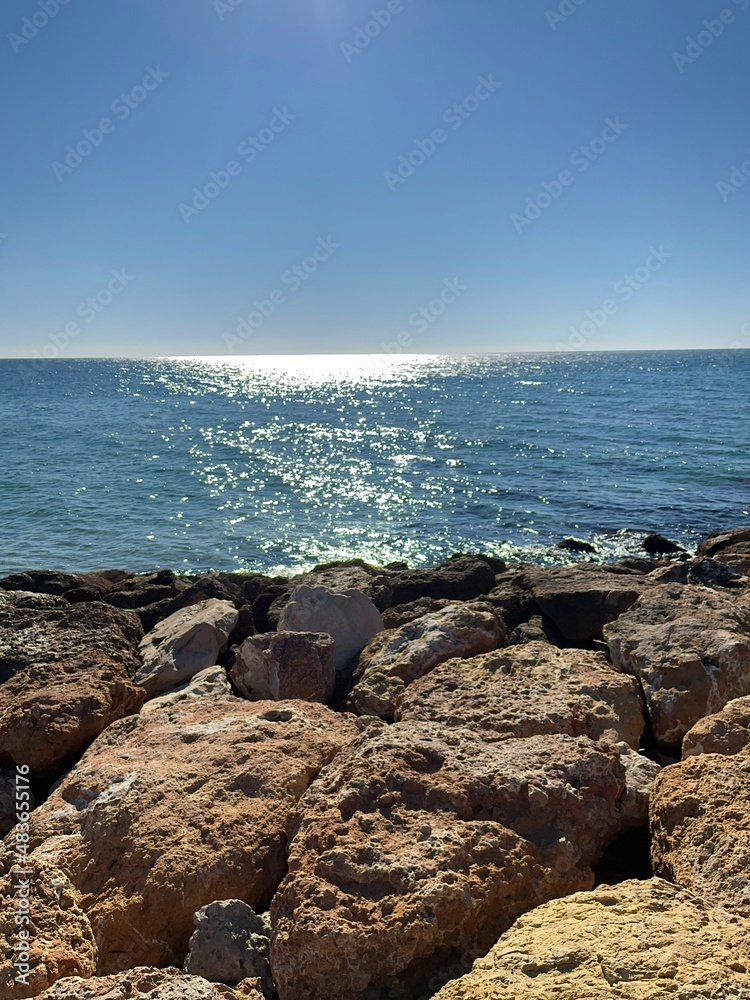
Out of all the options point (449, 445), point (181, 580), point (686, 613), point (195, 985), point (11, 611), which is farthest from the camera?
point (449, 445)

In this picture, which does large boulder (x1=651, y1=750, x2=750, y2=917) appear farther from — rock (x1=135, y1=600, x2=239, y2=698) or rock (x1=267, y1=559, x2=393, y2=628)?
rock (x1=267, y1=559, x2=393, y2=628)

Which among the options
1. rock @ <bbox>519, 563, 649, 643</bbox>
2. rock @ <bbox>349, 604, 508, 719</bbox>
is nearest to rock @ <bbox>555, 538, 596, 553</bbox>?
rock @ <bbox>519, 563, 649, 643</bbox>

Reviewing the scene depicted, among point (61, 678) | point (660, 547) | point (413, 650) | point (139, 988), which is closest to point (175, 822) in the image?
point (139, 988)

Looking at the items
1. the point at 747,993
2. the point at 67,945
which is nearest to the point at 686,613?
the point at 747,993

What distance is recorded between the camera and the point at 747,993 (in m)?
2.17

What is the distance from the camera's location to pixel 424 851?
3.09 metres

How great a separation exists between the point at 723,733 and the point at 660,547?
13.6 m

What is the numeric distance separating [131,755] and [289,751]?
1.03m

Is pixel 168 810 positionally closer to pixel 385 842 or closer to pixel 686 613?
pixel 385 842

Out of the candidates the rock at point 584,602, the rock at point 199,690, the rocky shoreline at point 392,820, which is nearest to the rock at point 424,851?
the rocky shoreline at point 392,820

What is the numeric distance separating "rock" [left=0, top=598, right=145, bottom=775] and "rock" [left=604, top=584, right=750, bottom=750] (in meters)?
4.12

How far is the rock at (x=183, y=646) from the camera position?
6.35m

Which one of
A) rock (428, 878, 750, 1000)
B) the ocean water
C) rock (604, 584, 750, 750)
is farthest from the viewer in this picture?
the ocean water

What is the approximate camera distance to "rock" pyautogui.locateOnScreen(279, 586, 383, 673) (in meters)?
7.12
